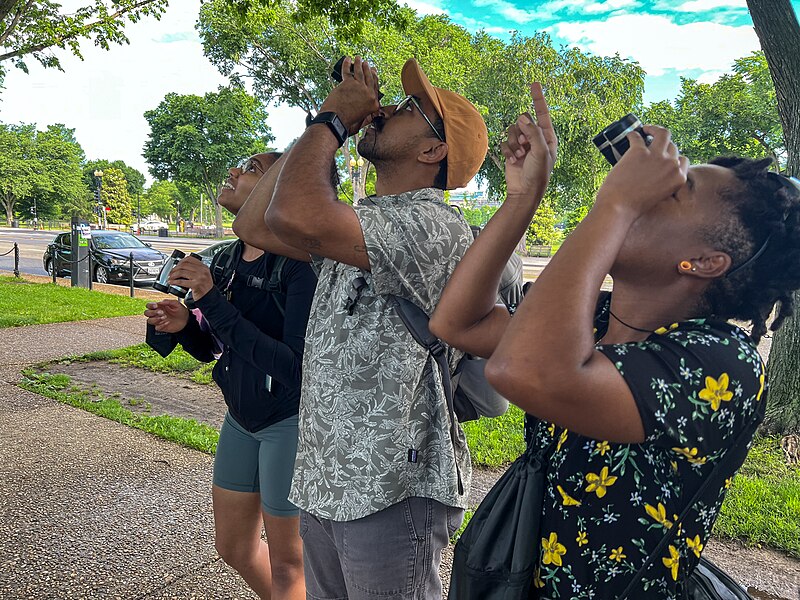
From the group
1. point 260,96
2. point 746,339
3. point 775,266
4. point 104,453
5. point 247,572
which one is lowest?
point 104,453

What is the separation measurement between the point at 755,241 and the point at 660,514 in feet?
1.81

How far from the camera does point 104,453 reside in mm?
4691

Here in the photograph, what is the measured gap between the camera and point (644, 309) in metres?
1.25

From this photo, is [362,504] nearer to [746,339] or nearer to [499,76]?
[746,339]

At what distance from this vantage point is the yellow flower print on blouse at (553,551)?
125cm

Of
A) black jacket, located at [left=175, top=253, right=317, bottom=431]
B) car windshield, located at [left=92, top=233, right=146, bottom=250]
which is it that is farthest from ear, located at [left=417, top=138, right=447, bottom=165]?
car windshield, located at [left=92, top=233, right=146, bottom=250]

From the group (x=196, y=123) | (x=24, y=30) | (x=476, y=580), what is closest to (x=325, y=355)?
(x=476, y=580)

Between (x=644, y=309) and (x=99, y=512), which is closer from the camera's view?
(x=644, y=309)

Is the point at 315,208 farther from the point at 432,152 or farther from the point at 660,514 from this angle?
the point at 660,514

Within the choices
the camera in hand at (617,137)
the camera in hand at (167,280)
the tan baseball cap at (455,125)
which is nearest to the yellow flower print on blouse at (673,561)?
the camera in hand at (617,137)

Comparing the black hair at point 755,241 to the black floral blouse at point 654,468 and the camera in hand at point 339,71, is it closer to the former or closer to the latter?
the black floral blouse at point 654,468

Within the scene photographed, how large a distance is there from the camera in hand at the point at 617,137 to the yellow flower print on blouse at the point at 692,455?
55cm

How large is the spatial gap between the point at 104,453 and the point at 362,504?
3879 mm

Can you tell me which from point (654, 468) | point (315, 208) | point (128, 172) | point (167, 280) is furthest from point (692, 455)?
point (128, 172)
